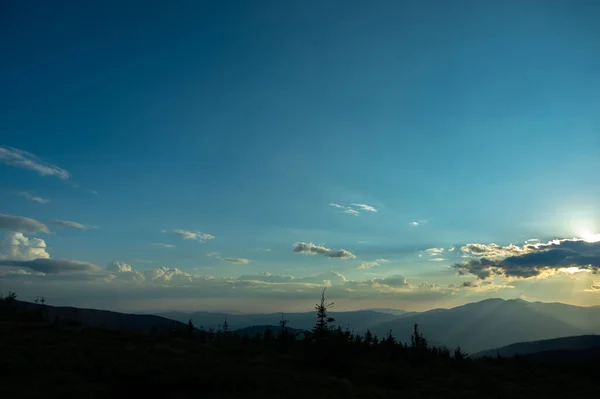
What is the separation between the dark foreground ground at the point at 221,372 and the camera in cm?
1075

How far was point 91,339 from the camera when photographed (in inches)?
592

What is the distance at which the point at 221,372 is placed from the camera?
1170cm

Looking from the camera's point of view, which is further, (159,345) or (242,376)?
(159,345)

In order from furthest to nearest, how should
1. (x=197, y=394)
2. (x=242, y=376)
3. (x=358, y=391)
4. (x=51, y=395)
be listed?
1. (x=358, y=391)
2. (x=242, y=376)
3. (x=197, y=394)
4. (x=51, y=395)

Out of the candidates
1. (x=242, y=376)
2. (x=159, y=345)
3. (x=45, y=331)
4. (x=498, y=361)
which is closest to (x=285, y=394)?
(x=242, y=376)

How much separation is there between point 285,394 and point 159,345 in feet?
23.0

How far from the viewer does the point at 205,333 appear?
2114 cm

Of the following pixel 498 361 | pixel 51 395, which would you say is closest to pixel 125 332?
pixel 51 395

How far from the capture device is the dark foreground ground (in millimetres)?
10750

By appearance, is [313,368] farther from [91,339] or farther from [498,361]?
[498,361]

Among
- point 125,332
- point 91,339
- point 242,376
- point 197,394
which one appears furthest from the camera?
point 125,332

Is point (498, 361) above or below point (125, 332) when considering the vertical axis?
below

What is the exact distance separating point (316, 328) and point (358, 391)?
578 centimetres

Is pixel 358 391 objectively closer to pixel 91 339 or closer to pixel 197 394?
pixel 197 394
